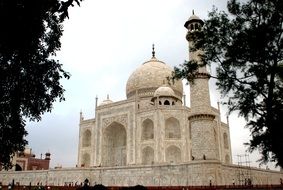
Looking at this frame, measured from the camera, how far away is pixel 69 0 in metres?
4.43

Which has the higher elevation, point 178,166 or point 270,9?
point 270,9

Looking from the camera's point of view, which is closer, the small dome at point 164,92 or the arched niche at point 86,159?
the small dome at point 164,92

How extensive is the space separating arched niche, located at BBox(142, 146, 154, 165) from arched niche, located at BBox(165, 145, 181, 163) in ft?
4.79

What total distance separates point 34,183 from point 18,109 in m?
18.3

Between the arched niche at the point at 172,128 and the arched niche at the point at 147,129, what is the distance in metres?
1.53

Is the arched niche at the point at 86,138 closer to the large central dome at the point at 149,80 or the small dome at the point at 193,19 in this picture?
the large central dome at the point at 149,80

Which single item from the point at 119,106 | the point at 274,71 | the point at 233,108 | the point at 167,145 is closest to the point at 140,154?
the point at 167,145

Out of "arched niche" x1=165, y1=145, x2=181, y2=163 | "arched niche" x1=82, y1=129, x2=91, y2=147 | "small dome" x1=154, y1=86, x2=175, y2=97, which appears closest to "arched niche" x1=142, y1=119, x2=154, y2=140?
"arched niche" x1=165, y1=145, x2=181, y2=163

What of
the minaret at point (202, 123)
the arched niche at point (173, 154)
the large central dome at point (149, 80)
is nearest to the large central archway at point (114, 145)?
the large central dome at point (149, 80)

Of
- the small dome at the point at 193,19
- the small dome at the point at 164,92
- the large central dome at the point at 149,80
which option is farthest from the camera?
the large central dome at the point at 149,80

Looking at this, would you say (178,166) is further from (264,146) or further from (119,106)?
(119,106)

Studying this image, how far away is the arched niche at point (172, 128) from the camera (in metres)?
26.0

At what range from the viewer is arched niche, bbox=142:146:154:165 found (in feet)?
85.4

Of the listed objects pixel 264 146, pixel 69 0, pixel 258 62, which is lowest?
pixel 264 146
